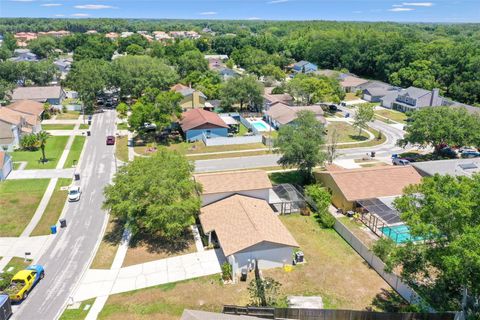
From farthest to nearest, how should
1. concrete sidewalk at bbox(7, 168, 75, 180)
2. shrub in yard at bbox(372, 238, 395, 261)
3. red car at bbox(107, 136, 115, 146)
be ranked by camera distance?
1. red car at bbox(107, 136, 115, 146)
2. concrete sidewalk at bbox(7, 168, 75, 180)
3. shrub in yard at bbox(372, 238, 395, 261)

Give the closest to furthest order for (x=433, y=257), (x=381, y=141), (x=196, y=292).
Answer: (x=433, y=257) → (x=196, y=292) → (x=381, y=141)

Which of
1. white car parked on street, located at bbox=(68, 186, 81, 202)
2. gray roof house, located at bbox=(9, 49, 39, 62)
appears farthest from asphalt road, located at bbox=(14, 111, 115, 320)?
gray roof house, located at bbox=(9, 49, 39, 62)

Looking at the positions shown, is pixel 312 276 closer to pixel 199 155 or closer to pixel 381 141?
pixel 199 155

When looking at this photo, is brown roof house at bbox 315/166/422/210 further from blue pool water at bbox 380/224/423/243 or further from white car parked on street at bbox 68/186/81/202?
white car parked on street at bbox 68/186/81/202

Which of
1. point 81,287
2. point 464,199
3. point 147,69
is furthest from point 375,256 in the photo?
point 147,69

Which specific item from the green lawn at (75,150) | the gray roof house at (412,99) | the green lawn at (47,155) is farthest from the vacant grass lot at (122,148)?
the gray roof house at (412,99)

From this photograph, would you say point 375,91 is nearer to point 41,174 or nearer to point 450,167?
point 450,167

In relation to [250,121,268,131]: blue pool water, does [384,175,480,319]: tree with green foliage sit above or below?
above
